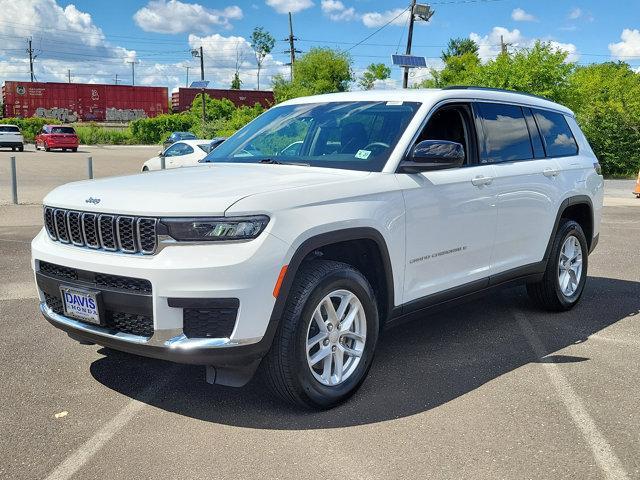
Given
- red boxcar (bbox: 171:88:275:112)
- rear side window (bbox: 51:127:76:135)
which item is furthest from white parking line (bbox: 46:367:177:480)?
red boxcar (bbox: 171:88:275:112)

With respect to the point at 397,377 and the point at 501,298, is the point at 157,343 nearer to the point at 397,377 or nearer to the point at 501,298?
the point at 397,377

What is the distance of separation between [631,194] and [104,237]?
60.8ft

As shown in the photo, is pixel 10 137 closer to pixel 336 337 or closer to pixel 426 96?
pixel 426 96

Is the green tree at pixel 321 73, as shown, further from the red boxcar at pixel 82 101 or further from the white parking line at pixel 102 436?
the white parking line at pixel 102 436

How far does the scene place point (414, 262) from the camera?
4.30m

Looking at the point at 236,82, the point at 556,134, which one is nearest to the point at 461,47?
the point at 236,82

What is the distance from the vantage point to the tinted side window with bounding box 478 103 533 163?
5.13 m

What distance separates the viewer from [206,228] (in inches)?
132

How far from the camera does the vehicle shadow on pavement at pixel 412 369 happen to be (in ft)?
12.7

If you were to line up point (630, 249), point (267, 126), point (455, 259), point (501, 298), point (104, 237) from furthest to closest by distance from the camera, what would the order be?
1. point (630, 249)
2. point (501, 298)
3. point (267, 126)
4. point (455, 259)
5. point (104, 237)

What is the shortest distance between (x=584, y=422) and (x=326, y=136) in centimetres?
242

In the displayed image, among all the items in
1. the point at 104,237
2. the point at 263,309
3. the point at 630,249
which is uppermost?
the point at 104,237

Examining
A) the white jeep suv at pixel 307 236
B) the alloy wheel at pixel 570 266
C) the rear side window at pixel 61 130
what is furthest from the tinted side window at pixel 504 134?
the rear side window at pixel 61 130

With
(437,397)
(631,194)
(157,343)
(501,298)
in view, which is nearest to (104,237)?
(157,343)
